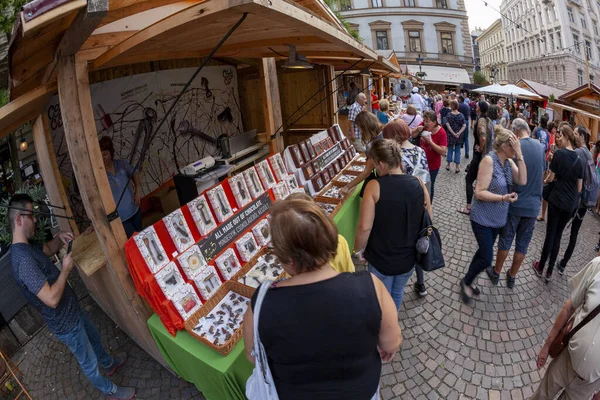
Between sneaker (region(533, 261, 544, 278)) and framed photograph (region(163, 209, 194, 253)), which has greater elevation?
framed photograph (region(163, 209, 194, 253))

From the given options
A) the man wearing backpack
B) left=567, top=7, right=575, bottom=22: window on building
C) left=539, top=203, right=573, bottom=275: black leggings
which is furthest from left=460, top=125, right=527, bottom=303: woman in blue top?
left=567, top=7, right=575, bottom=22: window on building

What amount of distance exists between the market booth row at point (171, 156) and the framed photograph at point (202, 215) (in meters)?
0.02

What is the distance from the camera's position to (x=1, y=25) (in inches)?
235

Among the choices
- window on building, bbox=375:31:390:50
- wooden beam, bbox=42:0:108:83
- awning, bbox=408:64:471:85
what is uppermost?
window on building, bbox=375:31:390:50

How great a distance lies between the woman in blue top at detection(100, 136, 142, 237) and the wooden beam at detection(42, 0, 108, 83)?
147 cm

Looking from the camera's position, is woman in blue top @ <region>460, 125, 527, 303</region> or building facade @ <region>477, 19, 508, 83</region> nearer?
woman in blue top @ <region>460, 125, 527, 303</region>

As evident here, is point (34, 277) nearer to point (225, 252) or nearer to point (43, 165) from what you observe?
point (225, 252)

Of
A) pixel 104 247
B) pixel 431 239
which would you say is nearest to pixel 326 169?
pixel 431 239

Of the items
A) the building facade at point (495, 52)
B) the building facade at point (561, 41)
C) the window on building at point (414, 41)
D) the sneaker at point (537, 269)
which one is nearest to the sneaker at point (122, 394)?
the sneaker at point (537, 269)

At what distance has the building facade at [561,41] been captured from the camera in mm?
33656

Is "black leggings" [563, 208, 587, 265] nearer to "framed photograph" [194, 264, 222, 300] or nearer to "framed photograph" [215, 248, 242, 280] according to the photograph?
"framed photograph" [215, 248, 242, 280]

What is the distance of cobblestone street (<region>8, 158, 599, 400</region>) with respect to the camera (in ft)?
8.65

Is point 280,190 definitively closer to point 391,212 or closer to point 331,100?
point 391,212

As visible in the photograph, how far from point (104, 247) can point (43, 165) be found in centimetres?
200
